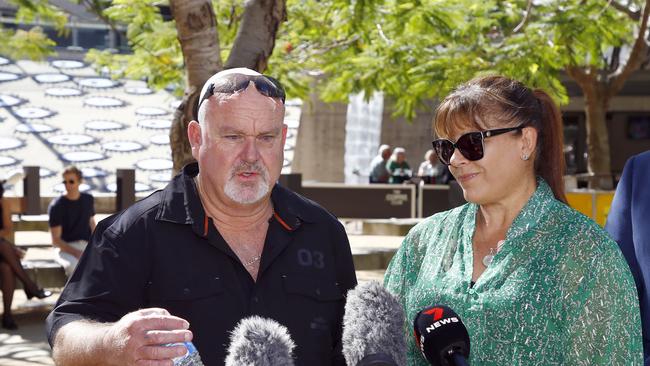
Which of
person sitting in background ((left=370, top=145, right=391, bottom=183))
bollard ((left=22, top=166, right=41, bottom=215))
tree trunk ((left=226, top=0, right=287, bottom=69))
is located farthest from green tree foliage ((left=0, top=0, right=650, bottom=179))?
person sitting in background ((left=370, top=145, right=391, bottom=183))

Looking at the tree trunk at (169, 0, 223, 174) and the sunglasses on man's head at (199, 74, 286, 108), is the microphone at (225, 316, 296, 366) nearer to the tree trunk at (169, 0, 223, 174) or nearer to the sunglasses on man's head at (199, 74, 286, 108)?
the sunglasses on man's head at (199, 74, 286, 108)

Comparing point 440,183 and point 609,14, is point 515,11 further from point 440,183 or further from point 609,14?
point 440,183

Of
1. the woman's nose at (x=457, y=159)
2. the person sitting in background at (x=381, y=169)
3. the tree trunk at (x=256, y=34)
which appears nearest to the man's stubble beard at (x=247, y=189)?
the woman's nose at (x=457, y=159)

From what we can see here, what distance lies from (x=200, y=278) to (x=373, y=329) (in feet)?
2.24

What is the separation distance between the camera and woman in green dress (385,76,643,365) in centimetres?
300

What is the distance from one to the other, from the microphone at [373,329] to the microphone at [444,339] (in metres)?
0.16

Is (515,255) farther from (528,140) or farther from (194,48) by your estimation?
(194,48)

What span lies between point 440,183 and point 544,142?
21324 millimetres

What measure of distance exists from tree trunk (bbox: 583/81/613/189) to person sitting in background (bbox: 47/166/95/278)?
1401cm

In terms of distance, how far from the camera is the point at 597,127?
2341 centimetres

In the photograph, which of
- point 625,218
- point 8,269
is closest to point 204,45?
point 8,269

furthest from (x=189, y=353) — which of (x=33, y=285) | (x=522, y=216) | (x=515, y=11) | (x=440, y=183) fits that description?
(x=440, y=183)

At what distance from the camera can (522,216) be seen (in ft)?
10.6

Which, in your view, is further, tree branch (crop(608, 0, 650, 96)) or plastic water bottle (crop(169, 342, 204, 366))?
tree branch (crop(608, 0, 650, 96))
